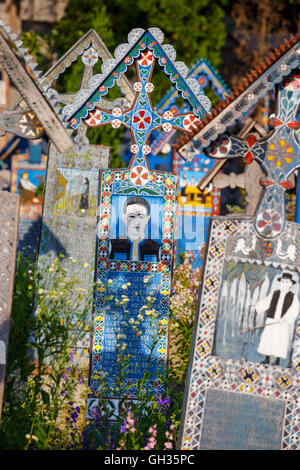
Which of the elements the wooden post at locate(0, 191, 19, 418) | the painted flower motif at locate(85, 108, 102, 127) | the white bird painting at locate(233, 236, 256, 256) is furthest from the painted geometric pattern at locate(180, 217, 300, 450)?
the painted flower motif at locate(85, 108, 102, 127)

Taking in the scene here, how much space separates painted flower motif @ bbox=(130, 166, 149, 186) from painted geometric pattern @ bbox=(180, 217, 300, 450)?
213 cm

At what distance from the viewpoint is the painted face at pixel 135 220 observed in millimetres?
7609

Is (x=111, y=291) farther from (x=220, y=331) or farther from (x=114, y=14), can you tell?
(x=114, y=14)

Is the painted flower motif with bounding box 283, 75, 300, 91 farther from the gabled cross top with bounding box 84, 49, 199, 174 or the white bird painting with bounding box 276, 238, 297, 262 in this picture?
the gabled cross top with bounding box 84, 49, 199, 174

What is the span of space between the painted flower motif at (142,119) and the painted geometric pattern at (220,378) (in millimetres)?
2464

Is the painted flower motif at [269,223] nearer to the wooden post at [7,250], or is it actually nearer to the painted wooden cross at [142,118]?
the wooden post at [7,250]

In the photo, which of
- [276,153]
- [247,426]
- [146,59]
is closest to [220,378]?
[247,426]

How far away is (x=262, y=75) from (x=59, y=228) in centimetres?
411

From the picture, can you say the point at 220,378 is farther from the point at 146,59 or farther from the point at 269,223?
the point at 146,59

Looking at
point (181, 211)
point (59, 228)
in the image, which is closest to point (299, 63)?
point (59, 228)

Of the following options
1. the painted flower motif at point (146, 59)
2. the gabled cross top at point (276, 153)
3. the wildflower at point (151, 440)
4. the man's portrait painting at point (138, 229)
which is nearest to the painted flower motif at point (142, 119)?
the painted flower motif at point (146, 59)

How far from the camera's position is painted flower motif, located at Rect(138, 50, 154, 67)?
763cm
